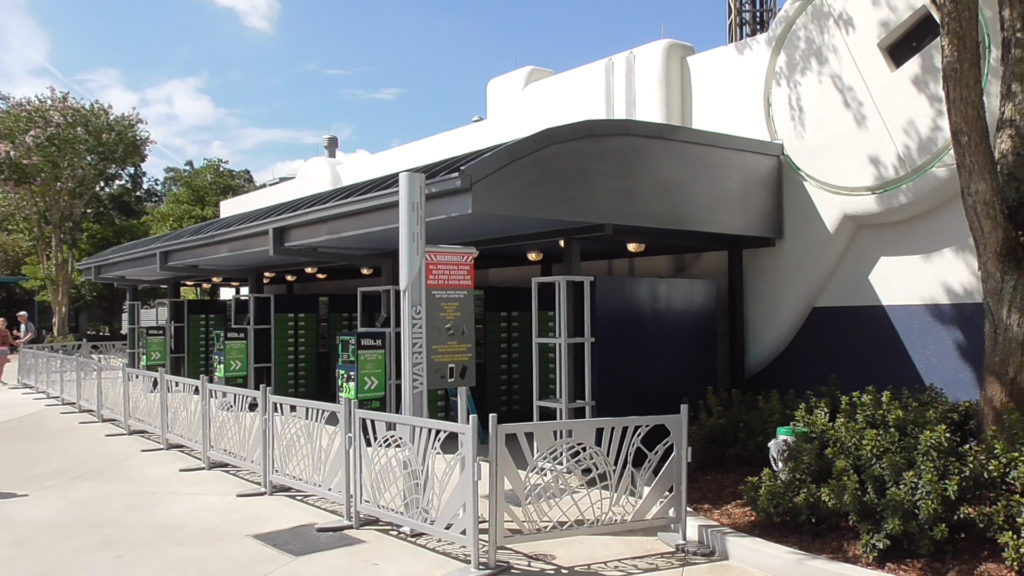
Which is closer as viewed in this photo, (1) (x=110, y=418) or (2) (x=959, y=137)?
(2) (x=959, y=137)

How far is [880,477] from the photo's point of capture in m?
5.98

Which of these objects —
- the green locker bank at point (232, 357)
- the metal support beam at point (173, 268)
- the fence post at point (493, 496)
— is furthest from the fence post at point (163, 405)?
the fence post at point (493, 496)

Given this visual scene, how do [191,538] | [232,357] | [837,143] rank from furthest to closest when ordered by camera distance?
[232,357] < [837,143] < [191,538]

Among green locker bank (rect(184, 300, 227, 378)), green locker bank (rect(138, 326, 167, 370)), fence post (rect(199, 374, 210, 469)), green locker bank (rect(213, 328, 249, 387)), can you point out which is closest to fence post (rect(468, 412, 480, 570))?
fence post (rect(199, 374, 210, 469))

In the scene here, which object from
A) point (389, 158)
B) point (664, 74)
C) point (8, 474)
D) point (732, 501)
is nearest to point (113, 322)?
point (389, 158)

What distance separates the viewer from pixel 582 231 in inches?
352

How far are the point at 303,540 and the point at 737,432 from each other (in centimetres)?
427

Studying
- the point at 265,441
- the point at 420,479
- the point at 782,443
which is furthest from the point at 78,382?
the point at 782,443

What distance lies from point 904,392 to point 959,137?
8.61 ft

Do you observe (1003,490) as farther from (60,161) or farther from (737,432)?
(60,161)

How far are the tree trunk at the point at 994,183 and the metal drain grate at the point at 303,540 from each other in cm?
520

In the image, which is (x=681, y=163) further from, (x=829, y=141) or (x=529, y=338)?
(x=529, y=338)

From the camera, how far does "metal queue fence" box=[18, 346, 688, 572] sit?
588 centimetres

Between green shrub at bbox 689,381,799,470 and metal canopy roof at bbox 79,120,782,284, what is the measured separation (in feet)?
6.54
